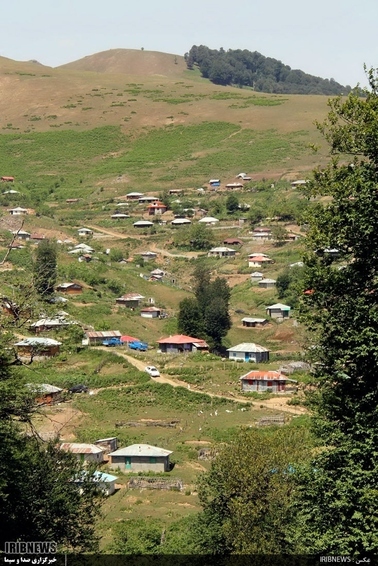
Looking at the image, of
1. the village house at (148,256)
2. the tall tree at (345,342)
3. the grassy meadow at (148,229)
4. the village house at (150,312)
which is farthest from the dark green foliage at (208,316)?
the tall tree at (345,342)

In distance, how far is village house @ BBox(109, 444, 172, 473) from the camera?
32.9 meters

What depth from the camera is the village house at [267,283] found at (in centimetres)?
6300

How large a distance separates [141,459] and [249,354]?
16.8 meters

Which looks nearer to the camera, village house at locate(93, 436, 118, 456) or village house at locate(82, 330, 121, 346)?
village house at locate(93, 436, 118, 456)

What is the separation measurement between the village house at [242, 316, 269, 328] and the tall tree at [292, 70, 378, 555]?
1730 inches

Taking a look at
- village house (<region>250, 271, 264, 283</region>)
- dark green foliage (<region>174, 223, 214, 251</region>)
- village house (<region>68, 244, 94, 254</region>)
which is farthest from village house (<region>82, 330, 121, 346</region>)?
dark green foliage (<region>174, 223, 214, 251</region>)

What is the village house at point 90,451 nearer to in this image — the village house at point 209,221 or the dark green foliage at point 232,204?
the village house at point 209,221

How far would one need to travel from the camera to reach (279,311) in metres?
57.5

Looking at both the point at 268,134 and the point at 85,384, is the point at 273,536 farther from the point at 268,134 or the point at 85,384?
the point at 268,134

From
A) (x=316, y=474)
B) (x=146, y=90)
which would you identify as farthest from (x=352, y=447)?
(x=146, y=90)

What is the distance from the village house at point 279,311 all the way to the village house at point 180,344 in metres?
8.58

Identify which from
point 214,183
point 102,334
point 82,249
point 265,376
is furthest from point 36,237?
point 265,376

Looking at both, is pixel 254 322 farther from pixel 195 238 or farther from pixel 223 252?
pixel 195 238

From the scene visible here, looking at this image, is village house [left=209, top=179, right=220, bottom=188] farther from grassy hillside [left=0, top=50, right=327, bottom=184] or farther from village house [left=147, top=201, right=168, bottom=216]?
village house [left=147, top=201, right=168, bottom=216]
